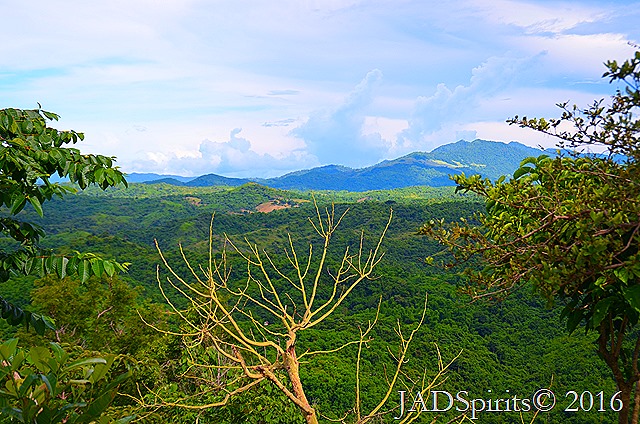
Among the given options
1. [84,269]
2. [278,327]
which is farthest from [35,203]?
[278,327]

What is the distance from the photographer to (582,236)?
6.27 feet

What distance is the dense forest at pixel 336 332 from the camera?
8.41m

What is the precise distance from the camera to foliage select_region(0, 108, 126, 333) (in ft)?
8.58

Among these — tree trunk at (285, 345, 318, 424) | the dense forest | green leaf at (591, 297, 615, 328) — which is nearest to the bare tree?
tree trunk at (285, 345, 318, 424)

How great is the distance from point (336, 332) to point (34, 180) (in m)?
32.6

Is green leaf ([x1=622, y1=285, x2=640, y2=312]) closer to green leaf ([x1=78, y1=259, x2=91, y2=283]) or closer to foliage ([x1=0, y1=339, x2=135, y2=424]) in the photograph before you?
foliage ([x1=0, y1=339, x2=135, y2=424])

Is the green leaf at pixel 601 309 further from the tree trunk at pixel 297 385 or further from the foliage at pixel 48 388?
the foliage at pixel 48 388

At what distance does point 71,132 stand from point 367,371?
2730cm

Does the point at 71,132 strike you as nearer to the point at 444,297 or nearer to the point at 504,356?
the point at 504,356

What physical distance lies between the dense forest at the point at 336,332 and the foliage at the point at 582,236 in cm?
20

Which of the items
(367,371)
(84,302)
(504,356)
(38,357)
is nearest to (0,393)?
(38,357)

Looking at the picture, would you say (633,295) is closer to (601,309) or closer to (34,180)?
(601,309)

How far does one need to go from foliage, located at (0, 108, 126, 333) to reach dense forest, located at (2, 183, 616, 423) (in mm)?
576

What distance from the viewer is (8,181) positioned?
8.45 ft
